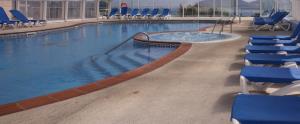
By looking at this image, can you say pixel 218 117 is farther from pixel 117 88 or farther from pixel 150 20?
pixel 150 20

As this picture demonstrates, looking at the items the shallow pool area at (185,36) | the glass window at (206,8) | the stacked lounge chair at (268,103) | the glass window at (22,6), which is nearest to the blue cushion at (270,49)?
the stacked lounge chair at (268,103)

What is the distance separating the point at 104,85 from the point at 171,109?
1.47 meters

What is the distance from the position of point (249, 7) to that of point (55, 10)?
38.9 ft

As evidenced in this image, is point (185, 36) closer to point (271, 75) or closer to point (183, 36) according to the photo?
point (183, 36)

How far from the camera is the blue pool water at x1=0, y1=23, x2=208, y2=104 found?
705 cm

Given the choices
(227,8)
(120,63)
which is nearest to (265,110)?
(120,63)

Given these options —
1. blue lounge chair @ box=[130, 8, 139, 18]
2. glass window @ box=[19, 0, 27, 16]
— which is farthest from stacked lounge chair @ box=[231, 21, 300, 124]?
blue lounge chair @ box=[130, 8, 139, 18]

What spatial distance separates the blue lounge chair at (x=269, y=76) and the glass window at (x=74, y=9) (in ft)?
69.2

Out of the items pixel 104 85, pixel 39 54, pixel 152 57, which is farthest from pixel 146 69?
pixel 39 54

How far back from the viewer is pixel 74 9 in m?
25.0

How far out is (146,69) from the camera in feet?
21.4

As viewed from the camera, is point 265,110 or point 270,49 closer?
point 265,110

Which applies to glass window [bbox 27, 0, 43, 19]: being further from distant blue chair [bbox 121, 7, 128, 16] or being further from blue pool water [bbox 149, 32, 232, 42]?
blue pool water [bbox 149, 32, 232, 42]

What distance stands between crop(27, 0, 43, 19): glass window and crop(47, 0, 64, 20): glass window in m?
0.67
